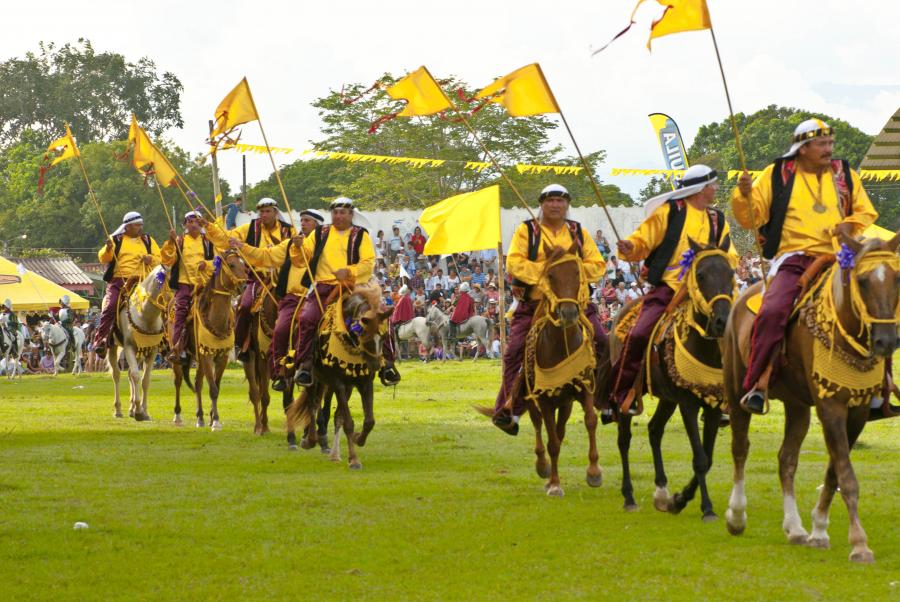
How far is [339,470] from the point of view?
50.2 feet

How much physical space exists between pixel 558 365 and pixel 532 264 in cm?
97

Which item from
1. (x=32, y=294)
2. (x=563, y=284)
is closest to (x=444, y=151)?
(x=32, y=294)

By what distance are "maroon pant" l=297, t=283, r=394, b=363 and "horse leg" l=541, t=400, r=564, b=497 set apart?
2.92 meters

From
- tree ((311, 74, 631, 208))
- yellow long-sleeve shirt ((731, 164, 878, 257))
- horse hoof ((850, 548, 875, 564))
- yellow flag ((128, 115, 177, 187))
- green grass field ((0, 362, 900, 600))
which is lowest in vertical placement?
green grass field ((0, 362, 900, 600))

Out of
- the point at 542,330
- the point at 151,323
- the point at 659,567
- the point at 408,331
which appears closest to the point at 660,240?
the point at 542,330

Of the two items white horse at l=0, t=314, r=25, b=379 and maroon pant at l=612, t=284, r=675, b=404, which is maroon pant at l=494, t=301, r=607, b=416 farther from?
white horse at l=0, t=314, r=25, b=379

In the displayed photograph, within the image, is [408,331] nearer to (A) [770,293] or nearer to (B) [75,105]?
(A) [770,293]

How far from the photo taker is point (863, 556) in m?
9.09

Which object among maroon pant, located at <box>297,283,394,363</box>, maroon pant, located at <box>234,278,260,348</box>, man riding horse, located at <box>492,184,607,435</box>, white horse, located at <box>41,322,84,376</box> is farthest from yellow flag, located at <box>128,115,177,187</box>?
white horse, located at <box>41,322,84,376</box>

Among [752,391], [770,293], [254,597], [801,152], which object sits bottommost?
[254,597]

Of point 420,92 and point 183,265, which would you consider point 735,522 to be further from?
point 183,265

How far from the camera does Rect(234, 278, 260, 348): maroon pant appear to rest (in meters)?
19.2

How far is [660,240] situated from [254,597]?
5.17 meters

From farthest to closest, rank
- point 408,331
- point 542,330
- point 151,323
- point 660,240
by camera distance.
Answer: point 408,331 → point 151,323 → point 542,330 → point 660,240
